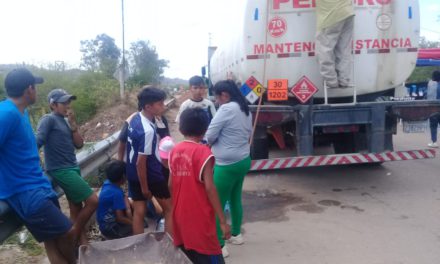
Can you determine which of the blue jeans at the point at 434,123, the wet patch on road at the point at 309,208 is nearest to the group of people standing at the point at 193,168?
the wet patch on road at the point at 309,208

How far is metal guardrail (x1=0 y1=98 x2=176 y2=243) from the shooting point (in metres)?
3.25

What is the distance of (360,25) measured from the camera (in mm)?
→ 6609

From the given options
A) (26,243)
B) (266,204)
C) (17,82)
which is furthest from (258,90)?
(17,82)

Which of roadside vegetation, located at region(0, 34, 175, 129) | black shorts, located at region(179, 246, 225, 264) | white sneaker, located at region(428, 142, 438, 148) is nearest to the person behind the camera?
black shorts, located at region(179, 246, 225, 264)

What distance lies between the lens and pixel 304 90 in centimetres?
640

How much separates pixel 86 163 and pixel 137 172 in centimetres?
167

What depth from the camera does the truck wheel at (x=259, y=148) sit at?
22.7 feet

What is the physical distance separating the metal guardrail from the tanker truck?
2139 millimetres

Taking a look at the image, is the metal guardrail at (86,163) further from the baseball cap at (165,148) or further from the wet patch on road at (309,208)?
the wet patch on road at (309,208)

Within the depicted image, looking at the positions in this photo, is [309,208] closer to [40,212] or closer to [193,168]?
[193,168]

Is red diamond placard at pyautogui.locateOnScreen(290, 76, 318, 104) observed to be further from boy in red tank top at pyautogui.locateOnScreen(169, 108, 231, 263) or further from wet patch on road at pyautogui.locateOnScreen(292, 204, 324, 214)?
boy in red tank top at pyautogui.locateOnScreen(169, 108, 231, 263)

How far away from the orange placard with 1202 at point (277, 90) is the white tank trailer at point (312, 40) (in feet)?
0.38

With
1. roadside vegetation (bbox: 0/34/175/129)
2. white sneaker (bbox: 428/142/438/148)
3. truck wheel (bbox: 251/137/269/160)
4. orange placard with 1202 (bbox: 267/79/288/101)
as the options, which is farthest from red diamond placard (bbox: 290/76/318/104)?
roadside vegetation (bbox: 0/34/175/129)

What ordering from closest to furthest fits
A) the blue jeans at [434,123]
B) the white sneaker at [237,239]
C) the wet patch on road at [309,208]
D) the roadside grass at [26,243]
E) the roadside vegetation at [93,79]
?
the roadside grass at [26,243]
the white sneaker at [237,239]
the wet patch on road at [309,208]
the blue jeans at [434,123]
the roadside vegetation at [93,79]
